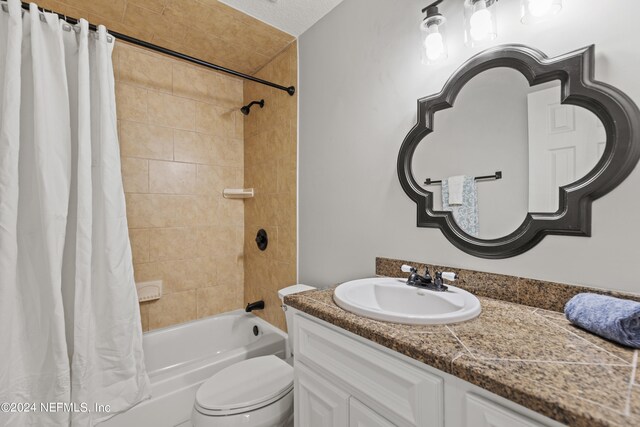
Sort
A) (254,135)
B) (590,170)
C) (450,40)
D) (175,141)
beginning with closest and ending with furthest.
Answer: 1. (590,170)
2. (450,40)
3. (175,141)
4. (254,135)

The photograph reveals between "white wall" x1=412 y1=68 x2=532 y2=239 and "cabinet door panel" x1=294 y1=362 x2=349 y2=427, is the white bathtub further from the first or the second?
"white wall" x1=412 y1=68 x2=532 y2=239

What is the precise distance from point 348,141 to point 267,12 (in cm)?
89

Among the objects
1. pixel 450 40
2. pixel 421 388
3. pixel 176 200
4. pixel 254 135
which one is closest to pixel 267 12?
pixel 254 135

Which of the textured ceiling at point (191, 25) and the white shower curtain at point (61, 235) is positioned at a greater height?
the textured ceiling at point (191, 25)

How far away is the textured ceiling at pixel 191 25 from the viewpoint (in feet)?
5.08

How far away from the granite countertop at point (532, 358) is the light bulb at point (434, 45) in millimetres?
950

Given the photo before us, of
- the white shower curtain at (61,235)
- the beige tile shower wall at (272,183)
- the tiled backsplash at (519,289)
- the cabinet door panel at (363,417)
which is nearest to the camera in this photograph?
the cabinet door panel at (363,417)

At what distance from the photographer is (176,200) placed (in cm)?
209

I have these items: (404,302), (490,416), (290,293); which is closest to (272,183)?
(290,293)

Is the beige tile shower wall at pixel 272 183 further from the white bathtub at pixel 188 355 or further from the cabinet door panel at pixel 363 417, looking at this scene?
the cabinet door panel at pixel 363 417

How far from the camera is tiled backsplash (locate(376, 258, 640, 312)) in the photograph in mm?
834

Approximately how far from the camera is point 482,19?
0.96 m

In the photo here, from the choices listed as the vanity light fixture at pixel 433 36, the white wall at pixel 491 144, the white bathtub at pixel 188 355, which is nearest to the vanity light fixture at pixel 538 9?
the white wall at pixel 491 144

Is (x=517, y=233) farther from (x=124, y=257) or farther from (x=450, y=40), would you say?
(x=124, y=257)
